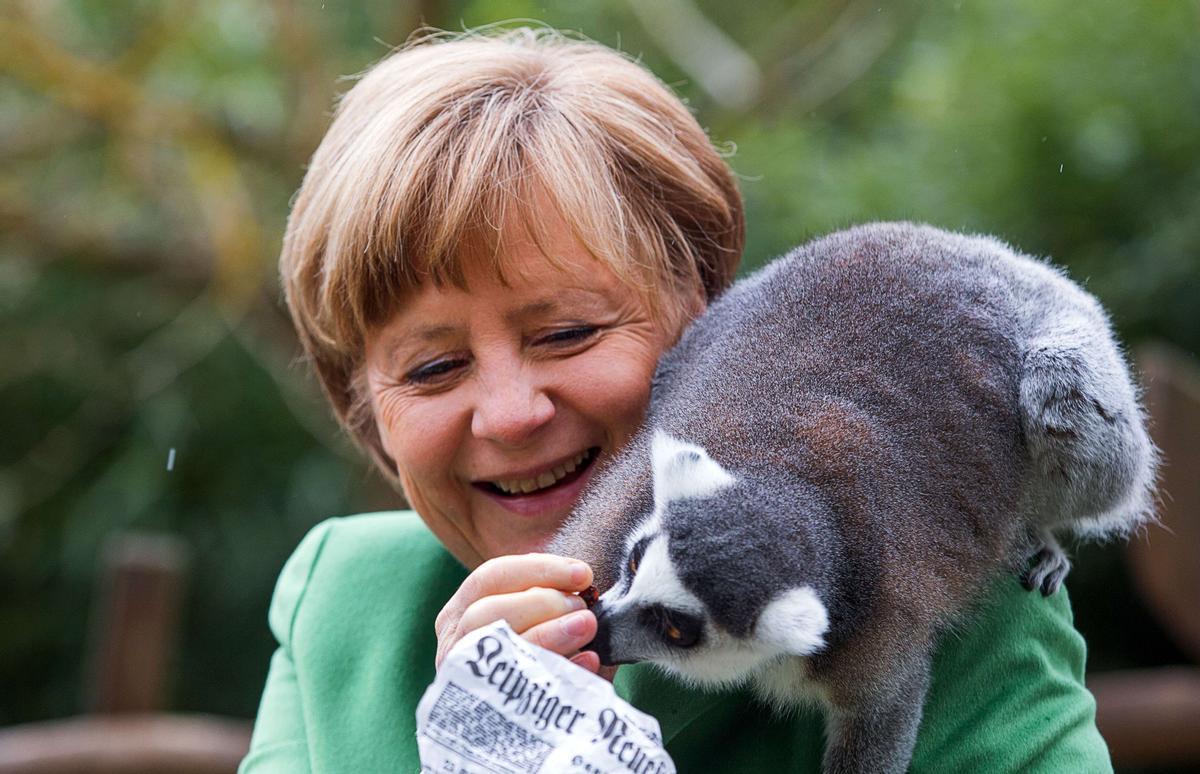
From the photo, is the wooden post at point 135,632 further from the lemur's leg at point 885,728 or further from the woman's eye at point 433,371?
the lemur's leg at point 885,728

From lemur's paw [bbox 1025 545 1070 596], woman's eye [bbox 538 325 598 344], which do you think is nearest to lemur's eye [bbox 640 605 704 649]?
woman's eye [bbox 538 325 598 344]

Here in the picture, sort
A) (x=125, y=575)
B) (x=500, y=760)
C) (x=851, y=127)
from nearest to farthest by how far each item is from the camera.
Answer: (x=500, y=760)
(x=125, y=575)
(x=851, y=127)

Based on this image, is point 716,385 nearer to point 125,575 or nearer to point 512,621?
point 512,621

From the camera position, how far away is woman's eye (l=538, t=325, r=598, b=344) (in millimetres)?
2004

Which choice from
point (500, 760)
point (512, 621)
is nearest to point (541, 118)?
point (512, 621)

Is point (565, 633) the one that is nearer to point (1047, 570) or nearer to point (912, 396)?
point (912, 396)

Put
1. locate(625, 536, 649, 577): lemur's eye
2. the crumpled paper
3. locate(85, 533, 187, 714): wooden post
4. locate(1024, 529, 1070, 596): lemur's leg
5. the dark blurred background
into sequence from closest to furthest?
the crumpled paper, locate(625, 536, 649, 577): lemur's eye, locate(1024, 529, 1070, 596): lemur's leg, locate(85, 533, 187, 714): wooden post, the dark blurred background

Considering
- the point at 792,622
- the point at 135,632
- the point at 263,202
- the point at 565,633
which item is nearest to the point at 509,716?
the point at 565,633

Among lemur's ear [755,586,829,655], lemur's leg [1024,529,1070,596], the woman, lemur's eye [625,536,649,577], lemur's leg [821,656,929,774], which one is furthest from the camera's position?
lemur's leg [1024,529,1070,596]

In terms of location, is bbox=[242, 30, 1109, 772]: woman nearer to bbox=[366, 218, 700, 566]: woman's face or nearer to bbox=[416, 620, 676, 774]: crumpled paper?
bbox=[366, 218, 700, 566]: woman's face

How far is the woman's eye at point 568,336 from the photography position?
2.00 meters

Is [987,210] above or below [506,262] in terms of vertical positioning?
below

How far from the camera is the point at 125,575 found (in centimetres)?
504

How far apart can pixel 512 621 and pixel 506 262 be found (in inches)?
25.8
